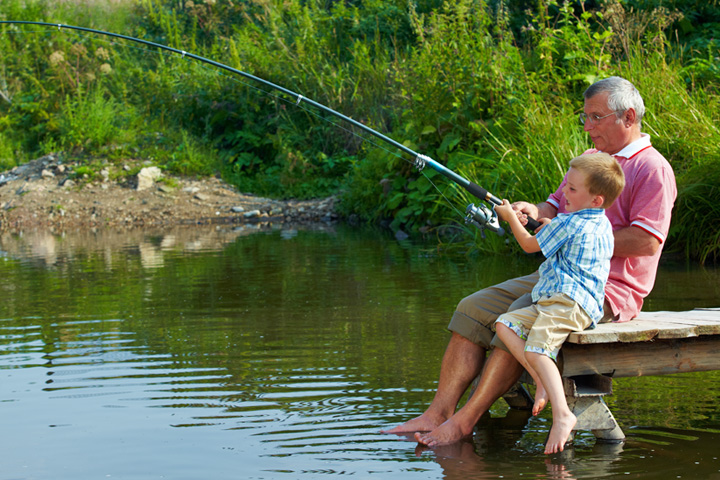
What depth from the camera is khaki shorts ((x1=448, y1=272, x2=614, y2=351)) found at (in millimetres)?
3439

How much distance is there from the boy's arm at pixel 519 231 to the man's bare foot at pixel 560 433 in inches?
24.0

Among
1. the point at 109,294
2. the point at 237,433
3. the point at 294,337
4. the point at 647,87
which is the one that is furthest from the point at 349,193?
the point at 237,433

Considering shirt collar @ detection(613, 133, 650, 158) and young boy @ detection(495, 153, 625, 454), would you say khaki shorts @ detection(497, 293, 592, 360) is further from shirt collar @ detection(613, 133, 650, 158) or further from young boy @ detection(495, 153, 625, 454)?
shirt collar @ detection(613, 133, 650, 158)

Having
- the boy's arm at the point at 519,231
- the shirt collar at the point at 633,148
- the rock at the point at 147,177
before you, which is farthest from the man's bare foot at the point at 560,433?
the rock at the point at 147,177

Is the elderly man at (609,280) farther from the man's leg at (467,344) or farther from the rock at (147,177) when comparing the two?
the rock at (147,177)

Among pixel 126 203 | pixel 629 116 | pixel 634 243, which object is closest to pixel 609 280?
pixel 634 243

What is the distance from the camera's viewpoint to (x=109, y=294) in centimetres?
713

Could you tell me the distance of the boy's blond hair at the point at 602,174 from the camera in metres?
3.08

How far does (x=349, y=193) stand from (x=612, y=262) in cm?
1052

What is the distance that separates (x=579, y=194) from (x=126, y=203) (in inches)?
499

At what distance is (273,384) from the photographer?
4188 millimetres

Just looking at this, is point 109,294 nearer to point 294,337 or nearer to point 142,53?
point 294,337

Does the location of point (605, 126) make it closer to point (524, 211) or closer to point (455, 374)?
point (524, 211)

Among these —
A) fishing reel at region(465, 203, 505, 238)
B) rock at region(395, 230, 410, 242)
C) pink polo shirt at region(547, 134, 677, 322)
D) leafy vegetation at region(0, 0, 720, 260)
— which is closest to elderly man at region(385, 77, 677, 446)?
pink polo shirt at region(547, 134, 677, 322)
